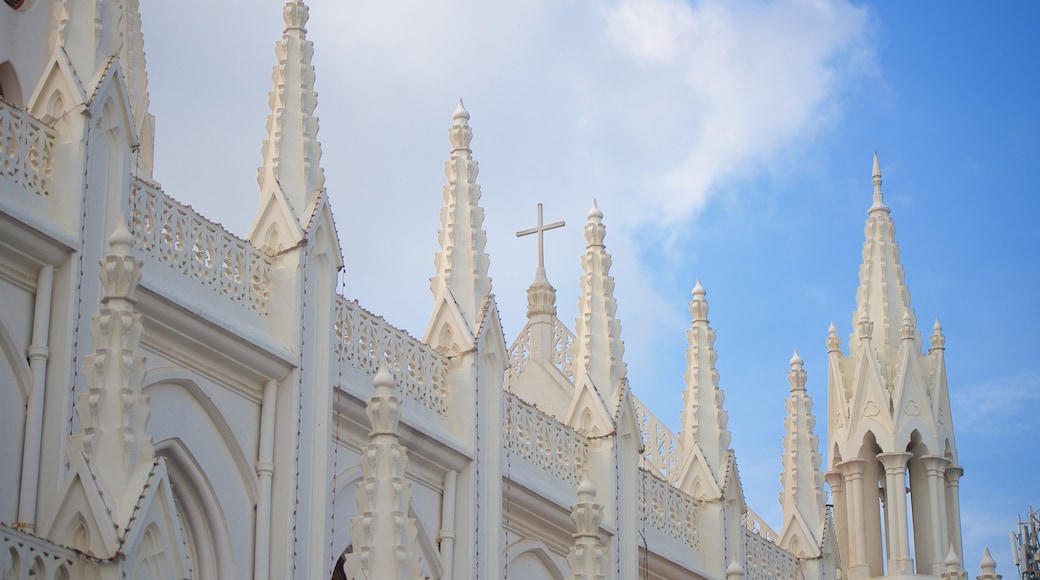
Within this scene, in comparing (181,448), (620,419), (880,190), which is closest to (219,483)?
(181,448)

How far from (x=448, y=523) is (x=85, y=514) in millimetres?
9179

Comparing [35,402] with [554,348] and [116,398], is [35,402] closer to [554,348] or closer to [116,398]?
[116,398]

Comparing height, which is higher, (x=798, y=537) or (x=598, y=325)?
(x=598, y=325)

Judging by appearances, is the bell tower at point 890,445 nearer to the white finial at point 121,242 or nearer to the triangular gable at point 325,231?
the triangular gable at point 325,231

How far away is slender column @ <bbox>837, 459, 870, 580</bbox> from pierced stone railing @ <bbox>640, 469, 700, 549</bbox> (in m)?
7.46

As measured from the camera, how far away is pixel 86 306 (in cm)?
1970

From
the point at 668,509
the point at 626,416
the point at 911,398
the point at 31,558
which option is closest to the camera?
the point at 31,558

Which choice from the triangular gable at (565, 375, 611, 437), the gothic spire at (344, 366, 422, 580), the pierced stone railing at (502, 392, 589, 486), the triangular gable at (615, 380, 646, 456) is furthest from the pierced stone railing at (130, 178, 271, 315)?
the triangular gable at (615, 380, 646, 456)

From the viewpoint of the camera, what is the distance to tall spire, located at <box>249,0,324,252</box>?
23.2 metres

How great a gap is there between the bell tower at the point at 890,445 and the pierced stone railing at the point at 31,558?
2360 centimetres

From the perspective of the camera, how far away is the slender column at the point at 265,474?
21781 millimetres

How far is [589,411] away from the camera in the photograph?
28922mm

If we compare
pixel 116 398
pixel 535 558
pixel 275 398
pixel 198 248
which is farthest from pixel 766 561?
pixel 116 398

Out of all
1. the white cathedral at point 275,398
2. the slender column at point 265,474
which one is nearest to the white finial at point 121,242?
the white cathedral at point 275,398
